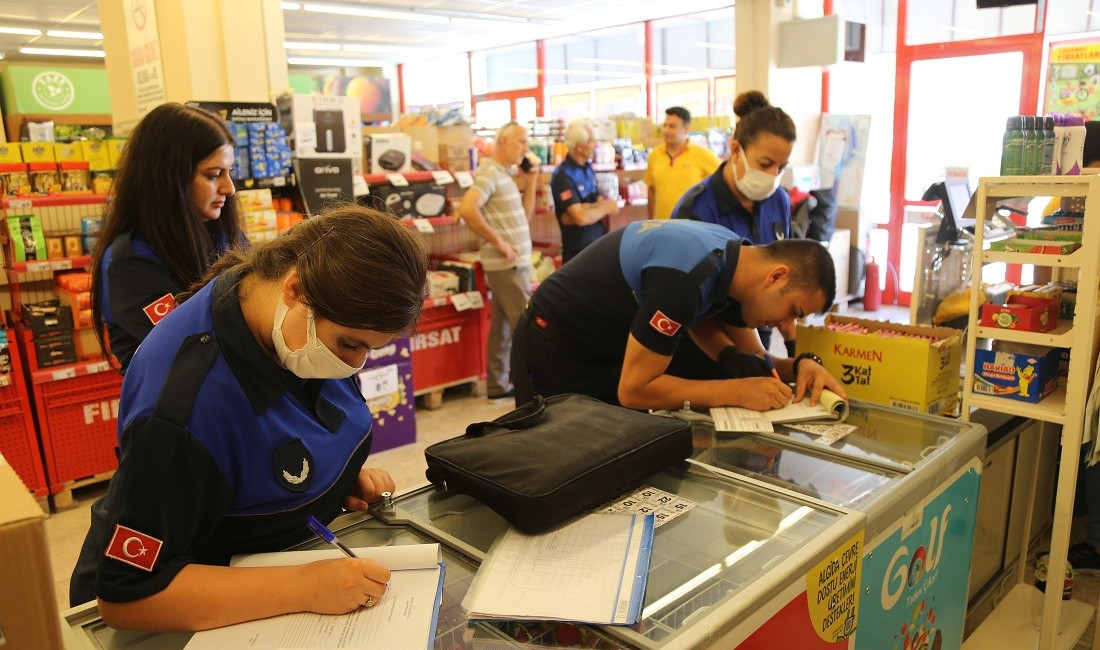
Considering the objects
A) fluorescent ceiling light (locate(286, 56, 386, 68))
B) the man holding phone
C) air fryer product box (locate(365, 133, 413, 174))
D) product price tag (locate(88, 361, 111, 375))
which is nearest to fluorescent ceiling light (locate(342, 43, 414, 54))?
fluorescent ceiling light (locate(286, 56, 386, 68))

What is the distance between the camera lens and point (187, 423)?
3.65 ft

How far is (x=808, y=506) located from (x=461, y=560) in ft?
2.32

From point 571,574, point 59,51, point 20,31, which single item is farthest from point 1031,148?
point 59,51

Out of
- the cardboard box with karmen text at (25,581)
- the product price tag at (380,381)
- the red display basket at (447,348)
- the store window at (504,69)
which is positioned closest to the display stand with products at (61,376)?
the product price tag at (380,381)

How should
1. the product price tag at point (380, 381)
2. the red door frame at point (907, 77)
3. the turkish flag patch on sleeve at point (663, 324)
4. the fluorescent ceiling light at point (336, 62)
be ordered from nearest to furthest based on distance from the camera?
1. the turkish flag patch on sleeve at point (663, 324)
2. the product price tag at point (380, 381)
3. the red door frame at point (907, 77)
4. the fluorescent ceiling light at point (336, 62)

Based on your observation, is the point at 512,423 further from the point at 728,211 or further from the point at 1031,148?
the point at 1031,148

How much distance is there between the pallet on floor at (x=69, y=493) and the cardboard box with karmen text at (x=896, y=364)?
3.51 meters

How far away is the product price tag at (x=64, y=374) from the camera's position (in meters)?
3.87

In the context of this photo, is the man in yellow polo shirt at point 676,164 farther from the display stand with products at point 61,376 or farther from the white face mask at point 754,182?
the display stand with products at point 61,376

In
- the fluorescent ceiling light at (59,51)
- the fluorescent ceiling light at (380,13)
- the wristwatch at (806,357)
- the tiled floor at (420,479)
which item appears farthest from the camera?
the fluorescent ceiling light at (59,51)

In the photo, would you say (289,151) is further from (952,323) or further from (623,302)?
(952,323)

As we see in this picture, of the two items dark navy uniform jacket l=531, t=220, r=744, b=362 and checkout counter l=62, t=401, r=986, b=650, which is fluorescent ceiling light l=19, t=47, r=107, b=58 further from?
checkout counter l=62, t=401, r=986, b=650

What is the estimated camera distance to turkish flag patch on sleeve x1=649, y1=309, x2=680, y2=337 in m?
2.02

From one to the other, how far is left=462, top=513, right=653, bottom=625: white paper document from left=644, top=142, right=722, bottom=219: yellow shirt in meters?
4.98
